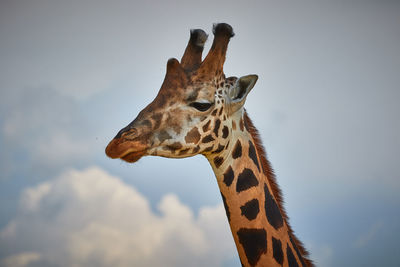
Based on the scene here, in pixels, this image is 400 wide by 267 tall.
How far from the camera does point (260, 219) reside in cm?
470

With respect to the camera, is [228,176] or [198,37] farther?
[198,37]

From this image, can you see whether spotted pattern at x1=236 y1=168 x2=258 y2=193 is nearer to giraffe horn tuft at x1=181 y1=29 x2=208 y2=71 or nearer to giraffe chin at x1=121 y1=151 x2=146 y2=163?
giraffe chin at x1=121 y1=151 x2=146 y2=163

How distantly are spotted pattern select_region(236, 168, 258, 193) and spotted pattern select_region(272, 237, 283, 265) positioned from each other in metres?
0.71

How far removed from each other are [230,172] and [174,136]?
858 mm

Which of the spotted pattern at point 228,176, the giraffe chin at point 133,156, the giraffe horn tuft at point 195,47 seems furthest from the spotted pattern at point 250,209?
the giraffe horn tuft at point 195,47

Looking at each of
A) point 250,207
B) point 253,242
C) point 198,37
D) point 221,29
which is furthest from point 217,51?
point 253,242

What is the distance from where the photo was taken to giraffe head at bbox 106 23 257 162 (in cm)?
438

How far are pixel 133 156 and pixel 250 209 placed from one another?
157 centimetres

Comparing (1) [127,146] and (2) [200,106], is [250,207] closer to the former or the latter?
(2) [200,106]

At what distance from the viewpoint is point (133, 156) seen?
4359 millimetres

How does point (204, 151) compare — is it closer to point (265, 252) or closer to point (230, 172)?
point (230, 172)

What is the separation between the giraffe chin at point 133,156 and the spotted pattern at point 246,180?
1.27 m

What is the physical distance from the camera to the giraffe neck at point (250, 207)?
15.1 ft

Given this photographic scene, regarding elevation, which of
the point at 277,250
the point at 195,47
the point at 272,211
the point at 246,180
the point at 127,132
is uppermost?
the point at 195,47
